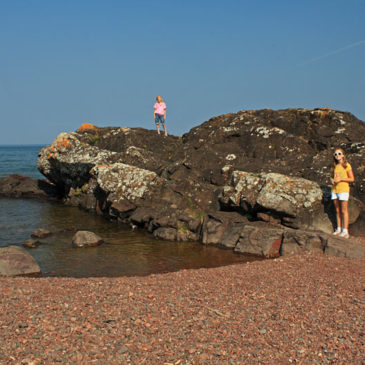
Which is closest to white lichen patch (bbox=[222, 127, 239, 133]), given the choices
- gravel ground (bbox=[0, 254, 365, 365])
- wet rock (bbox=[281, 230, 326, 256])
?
wet rock (bbox=[281, 230, 326, 256])

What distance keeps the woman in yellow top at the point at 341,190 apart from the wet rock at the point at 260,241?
2.14m

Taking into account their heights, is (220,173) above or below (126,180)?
above

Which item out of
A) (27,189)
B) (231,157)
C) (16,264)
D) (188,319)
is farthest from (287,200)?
(27,189)

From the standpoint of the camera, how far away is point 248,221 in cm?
1400

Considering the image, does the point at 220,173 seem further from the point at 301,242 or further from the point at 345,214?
the point at 301,242

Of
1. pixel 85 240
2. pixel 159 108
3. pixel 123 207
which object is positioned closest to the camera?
pixel 85 240

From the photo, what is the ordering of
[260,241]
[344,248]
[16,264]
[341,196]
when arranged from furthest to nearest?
1. [341,196]
2. [260,241]
3. [344,248]
4. [16,264]

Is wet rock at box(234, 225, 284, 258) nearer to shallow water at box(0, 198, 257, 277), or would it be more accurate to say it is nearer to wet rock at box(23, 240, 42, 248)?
shallow water at box(0, 198, 257, 277)

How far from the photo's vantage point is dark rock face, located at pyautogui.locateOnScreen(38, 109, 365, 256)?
13539 mm

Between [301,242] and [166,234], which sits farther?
[166,234]

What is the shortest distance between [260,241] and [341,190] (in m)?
3.30

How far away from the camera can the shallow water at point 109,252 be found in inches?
441

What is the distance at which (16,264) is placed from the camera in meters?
10.6

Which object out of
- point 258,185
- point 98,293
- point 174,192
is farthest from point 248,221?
point 98,293
